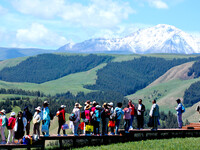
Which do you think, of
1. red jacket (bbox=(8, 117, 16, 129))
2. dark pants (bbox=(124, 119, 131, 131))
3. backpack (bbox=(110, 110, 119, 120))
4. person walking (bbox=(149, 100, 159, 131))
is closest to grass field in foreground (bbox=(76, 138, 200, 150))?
dark pants (bbox=(124, 119, 131, 131))

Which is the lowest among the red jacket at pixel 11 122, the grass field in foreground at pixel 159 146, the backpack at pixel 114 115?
the grass field in foreground at pixel 159 146

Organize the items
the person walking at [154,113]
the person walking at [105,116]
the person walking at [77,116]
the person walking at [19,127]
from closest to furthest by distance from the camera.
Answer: the person walking at [19,127]
the person walking at [77,116]
the person walking at [105,116]
the person walking at [154,113]

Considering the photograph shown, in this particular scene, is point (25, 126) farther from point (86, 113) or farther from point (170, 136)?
point (170, 136)

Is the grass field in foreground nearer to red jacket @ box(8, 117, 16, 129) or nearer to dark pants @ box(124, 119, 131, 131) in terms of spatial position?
dark pants @ box(124, 119, 131, 131)

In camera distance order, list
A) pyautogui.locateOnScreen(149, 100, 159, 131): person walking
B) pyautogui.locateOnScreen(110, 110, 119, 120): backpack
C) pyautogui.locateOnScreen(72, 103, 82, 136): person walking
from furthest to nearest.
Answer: pyautogui.locateOnScreen(149, 100, 159, 131): person walking → pyautogui.locateOnScreen(110, 110, 119, 120): backpack → pyautogui.locateOnScreen(72, 103, 82, 136): person walking

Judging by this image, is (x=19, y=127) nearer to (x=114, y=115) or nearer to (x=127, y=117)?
(x=114, y=115)

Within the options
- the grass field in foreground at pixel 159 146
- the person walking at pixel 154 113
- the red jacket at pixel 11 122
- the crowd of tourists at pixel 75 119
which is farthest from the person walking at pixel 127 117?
the red jacket at pixel 11 122

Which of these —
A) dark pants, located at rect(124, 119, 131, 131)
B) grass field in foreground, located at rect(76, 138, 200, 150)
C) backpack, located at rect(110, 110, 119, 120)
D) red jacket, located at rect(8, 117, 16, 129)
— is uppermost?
backpack, located at rect(110, 110, 119, 120)

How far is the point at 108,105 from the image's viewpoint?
126 ft

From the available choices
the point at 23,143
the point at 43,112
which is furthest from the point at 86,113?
the point at 23,143

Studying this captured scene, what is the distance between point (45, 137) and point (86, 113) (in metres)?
4.88

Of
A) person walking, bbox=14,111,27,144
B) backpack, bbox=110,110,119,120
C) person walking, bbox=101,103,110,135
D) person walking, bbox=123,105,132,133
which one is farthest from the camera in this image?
person walking, bbox=123,105,132,133

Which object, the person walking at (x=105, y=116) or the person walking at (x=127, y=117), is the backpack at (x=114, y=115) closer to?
the person walking at (x=105, y=116)

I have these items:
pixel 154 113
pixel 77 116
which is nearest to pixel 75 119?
pixel 77 116
